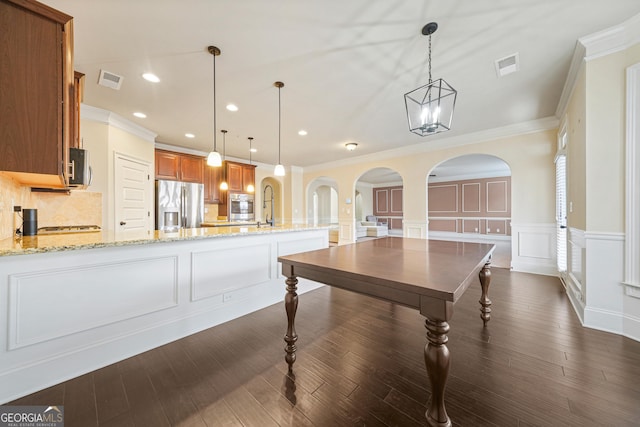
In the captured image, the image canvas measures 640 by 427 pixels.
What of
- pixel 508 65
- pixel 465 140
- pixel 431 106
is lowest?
pixel 431 106

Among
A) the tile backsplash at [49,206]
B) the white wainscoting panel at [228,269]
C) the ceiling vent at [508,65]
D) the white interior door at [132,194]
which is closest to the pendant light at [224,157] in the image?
the white interior door at [132,194]

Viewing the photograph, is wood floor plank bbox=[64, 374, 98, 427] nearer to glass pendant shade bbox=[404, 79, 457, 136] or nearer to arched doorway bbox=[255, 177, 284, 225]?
glass pendant shade bbox=[404, 79, 457, 136]

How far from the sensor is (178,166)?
5320 mm

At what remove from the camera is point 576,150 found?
8.93ft

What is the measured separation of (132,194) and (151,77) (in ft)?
7.76

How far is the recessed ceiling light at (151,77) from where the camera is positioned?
2.71 meters

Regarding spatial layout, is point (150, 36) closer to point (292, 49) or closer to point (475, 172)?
point (292, 49)

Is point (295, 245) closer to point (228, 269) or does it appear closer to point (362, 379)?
point (228, 269)

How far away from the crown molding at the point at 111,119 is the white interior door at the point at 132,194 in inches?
19.4

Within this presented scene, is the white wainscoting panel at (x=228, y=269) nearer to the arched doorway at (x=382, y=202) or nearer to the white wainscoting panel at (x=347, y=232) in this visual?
the white wainscoting panel at (x=347, y=232)

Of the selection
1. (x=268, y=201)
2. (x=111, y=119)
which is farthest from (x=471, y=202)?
(x=111, y=119)

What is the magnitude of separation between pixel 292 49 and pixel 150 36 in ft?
4.12

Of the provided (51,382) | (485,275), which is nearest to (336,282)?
(485,275)

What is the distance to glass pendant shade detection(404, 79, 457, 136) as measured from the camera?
182 cm
